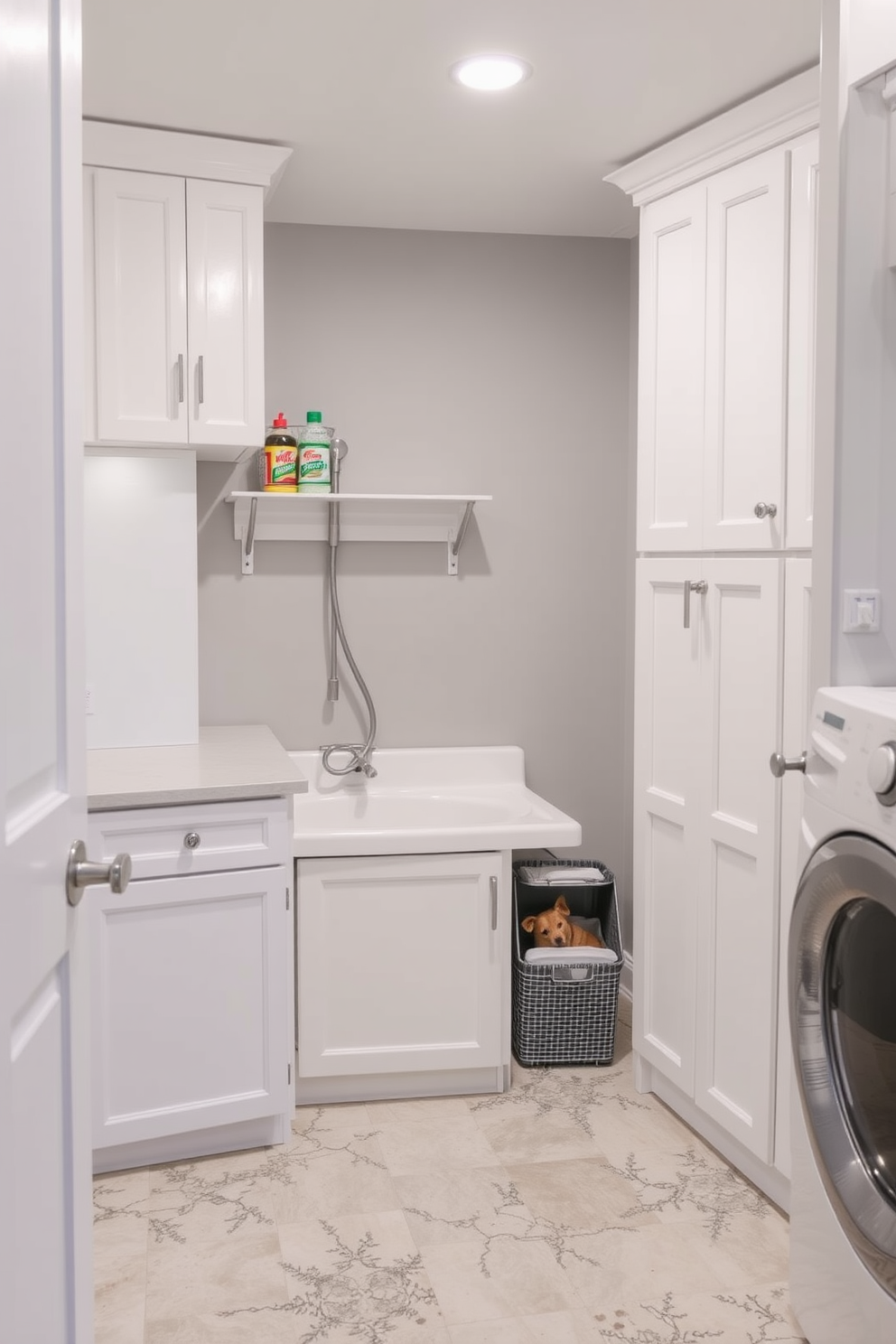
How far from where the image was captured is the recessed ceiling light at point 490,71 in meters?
2.30

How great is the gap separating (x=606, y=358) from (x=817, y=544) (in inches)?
76.1

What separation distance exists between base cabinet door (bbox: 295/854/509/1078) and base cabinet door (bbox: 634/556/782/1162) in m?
0.42

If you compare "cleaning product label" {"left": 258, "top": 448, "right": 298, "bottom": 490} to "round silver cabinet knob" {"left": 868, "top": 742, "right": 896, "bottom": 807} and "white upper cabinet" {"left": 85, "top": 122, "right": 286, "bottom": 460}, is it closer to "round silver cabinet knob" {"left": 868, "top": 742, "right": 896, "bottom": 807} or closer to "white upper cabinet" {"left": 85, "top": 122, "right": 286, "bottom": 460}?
"white upper cabinet" {"left": 85, "top": 122, "right": 286, "bottom": 460}

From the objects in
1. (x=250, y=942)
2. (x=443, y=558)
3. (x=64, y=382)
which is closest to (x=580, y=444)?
(x=443, y=558)

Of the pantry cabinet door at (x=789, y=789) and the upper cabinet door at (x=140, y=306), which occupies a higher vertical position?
the upper cabinet door at (x=140, y=306)

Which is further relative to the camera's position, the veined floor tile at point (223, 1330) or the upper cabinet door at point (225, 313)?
the upper cabinet door at point (225, 313)

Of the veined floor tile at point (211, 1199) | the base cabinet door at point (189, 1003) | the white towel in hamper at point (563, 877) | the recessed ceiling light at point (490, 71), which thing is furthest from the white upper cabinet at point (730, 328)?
the veined floor tile at point (211, 1199)

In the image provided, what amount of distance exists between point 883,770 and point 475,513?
2.27 m

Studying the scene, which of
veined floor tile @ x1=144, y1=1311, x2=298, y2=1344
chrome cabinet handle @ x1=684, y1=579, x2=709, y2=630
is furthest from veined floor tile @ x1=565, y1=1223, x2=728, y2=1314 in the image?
chrome cabinet handle @ x1=684, y1=579, x2=709, y2=630

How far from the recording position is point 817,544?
1870 millimetres

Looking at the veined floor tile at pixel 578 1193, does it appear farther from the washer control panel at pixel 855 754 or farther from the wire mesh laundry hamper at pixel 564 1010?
the washer control panel at pixel 855 754

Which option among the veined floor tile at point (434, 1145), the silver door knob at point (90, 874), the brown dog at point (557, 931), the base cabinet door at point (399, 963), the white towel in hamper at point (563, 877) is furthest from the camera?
the white towel in hamper at point (563, 877)

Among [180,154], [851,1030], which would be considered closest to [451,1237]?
[851,1030]

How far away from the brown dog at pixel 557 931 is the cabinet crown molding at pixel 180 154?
2077 millimetres
